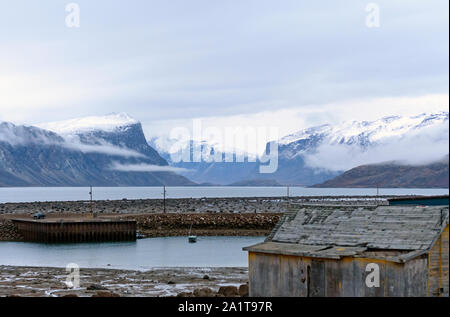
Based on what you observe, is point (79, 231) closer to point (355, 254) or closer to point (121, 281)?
point (121, 281)

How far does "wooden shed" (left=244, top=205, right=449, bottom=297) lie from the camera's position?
2020 centimetres

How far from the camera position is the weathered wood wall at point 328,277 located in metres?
20.1

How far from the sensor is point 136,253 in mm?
58250

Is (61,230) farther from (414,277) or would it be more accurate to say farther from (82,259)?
(414,277)

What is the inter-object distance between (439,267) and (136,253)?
40730mm

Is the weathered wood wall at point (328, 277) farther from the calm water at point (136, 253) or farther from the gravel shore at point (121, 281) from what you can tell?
the calm water at point (136, 253)

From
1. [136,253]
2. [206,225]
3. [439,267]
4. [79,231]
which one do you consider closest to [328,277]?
[439,267]

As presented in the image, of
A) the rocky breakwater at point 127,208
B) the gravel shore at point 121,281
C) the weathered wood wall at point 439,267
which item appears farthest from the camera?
the rocky breakwater at point 127,208

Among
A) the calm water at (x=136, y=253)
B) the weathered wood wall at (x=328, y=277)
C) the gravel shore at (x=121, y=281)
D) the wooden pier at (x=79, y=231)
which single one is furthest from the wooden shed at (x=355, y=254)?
the wooden pier at (x=79, y=231)

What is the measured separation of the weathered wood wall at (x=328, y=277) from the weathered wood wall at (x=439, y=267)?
0.73 feet

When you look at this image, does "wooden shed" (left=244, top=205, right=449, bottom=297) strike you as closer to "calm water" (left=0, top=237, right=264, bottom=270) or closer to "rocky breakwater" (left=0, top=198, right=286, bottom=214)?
"calm water" (left=0, top=237, right=264, bottom=270)

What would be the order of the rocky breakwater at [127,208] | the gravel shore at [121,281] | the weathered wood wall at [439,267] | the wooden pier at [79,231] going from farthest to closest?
the rocky breakwater at [127,208], the wooden pier at [79,231], the gravel shore at [121,281], the weathered wood wall at [439,267]

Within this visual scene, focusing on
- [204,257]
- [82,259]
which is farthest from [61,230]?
[204,257]
